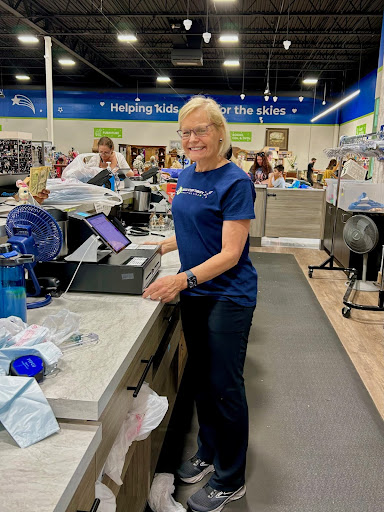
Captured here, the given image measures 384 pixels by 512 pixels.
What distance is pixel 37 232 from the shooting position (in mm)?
1951

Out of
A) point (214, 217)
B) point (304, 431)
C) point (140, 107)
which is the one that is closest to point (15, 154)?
point (304, 431)

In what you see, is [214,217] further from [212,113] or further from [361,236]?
[361,236]

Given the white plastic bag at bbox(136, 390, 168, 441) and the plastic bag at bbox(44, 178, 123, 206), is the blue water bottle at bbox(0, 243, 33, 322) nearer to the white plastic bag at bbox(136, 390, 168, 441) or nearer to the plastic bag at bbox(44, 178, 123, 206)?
the white plastic bag at bbox(136, 390, 168, 441)

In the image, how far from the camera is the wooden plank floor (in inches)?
139

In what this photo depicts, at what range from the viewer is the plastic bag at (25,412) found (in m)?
1.01

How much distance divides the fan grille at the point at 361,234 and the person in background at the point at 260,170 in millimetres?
4216

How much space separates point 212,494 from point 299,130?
63.4ft

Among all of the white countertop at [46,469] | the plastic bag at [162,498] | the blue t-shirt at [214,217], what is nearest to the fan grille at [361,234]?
the blue t-shirt at [214,217]

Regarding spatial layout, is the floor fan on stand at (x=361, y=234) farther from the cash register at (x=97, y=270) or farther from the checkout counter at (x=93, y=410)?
the cash register at (x=97, y=270)

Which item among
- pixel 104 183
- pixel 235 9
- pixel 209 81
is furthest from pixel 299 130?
pixel 104 183

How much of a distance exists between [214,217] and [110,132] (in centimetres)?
1972

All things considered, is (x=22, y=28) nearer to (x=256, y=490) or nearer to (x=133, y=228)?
(x=133, y=228)

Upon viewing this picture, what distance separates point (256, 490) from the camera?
2.26 metres

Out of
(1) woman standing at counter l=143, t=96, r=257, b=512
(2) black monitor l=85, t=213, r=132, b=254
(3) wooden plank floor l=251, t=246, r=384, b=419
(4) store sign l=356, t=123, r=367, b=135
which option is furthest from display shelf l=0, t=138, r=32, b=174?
(4) store sign l=356, t=123, r=367, b=135
